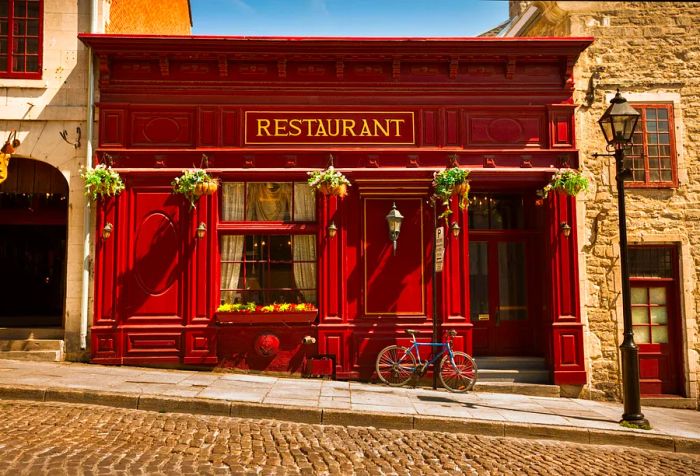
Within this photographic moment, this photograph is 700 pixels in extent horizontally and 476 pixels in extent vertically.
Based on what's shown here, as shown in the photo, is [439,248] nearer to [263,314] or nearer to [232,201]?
[263,314]

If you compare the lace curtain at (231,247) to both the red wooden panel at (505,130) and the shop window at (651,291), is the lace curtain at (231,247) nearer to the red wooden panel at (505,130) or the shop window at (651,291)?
A: the red wooden panel at (505,130)

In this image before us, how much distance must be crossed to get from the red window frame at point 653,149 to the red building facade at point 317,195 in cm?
125

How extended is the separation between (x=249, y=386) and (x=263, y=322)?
152cm

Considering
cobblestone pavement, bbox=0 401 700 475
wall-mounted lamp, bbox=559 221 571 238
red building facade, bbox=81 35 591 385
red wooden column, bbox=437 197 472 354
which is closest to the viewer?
cobblestone pavement, bbox=0 401 700 475

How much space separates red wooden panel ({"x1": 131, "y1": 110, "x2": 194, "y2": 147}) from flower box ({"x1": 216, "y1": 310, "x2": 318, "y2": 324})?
10.7 ft

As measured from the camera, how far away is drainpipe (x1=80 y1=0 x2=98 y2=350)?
10406mm

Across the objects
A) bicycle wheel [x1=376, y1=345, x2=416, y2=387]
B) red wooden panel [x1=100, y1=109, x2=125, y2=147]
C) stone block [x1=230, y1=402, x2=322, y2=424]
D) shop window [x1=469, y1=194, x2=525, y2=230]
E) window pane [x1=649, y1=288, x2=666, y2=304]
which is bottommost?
stone block [x1=230, y1=402, x2=322, y2=424]

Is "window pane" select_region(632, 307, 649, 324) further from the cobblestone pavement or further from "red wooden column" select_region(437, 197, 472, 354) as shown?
the cobblestone pavement

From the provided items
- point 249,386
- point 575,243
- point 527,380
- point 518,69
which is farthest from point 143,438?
point 518,69

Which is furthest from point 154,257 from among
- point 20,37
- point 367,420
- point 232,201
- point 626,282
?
point 626,282

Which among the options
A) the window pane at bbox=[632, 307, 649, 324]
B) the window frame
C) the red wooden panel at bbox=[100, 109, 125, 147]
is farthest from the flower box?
the window pane at bbox=[632, 307, 649, 324]

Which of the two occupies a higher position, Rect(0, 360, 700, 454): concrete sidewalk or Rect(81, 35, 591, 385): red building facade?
Rect(81, 35, 591, 385): red building facade

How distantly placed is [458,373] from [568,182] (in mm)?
3925

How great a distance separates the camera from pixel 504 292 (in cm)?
1146
